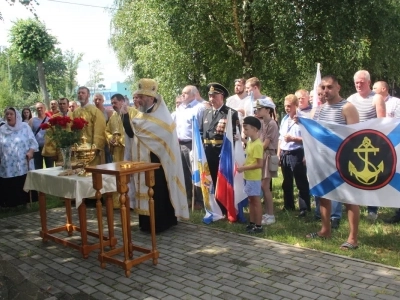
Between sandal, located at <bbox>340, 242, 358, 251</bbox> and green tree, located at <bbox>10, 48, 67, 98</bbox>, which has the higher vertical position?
green tree, located at <bbox>10, 48, 67, 98</bbox>

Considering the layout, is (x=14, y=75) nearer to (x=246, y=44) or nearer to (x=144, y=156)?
(x=246, y=44)

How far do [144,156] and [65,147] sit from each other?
1022 millimetres

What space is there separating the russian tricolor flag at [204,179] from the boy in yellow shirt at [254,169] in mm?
779

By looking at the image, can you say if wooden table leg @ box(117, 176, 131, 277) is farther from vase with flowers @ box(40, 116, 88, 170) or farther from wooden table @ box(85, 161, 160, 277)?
vase with flowers @ box(40, 116, 88, 170)

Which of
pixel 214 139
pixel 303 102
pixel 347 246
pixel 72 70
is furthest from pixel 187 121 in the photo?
pixel 72 70

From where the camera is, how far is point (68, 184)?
4805 millimetres

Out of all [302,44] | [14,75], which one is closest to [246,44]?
[302,44]

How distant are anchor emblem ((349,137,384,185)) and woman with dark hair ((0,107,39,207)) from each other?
555cm

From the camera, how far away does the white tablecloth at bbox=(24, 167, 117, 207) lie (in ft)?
15.4

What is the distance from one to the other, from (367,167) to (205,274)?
208 cm

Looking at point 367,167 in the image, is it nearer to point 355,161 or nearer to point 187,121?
point 355,161

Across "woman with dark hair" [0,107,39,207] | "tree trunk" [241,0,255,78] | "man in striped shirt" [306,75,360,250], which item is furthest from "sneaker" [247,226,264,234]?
"tree trunk" [241,0,255,78]

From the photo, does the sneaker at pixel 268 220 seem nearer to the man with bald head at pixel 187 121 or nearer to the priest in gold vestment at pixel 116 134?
the man with bald head at pixel 187 121

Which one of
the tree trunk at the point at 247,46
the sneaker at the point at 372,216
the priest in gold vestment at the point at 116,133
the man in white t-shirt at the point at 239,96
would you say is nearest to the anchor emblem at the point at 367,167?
the sneaker at the point at 372,216
